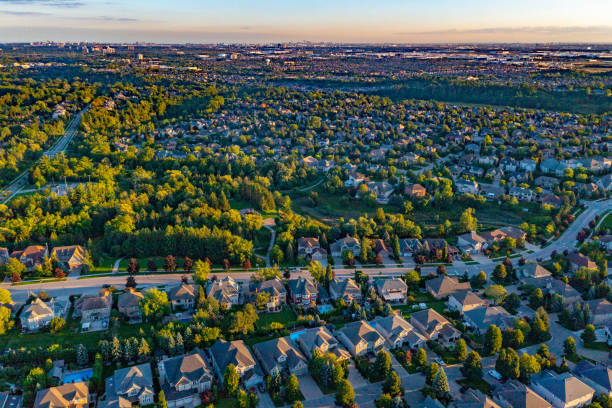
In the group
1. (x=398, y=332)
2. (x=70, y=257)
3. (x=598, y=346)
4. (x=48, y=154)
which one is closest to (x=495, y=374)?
(x=398, y=332)

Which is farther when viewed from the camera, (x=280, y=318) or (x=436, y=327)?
(x=280, y=318)

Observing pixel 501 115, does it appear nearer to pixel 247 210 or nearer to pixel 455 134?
pixel 455 134

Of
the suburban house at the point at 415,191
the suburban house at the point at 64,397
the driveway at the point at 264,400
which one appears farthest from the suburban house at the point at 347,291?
the suburban house at the point at 415,191

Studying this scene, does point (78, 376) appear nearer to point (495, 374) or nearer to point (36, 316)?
point (36, 316)

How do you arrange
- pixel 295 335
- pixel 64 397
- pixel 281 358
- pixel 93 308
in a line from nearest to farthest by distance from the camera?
1. pixel 64 397
2. pixel 281 358
3. pixel 295 335
4. pixel 93 308

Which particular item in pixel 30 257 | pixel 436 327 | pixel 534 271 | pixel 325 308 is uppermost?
pixel 30 257

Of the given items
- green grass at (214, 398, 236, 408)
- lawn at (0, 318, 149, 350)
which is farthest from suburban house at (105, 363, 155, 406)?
lawn at (0, 318, 149, 350)

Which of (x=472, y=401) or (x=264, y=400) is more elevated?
(x=472, y=401)

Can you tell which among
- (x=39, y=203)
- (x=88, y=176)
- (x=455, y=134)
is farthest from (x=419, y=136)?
(x=39, y=203)
